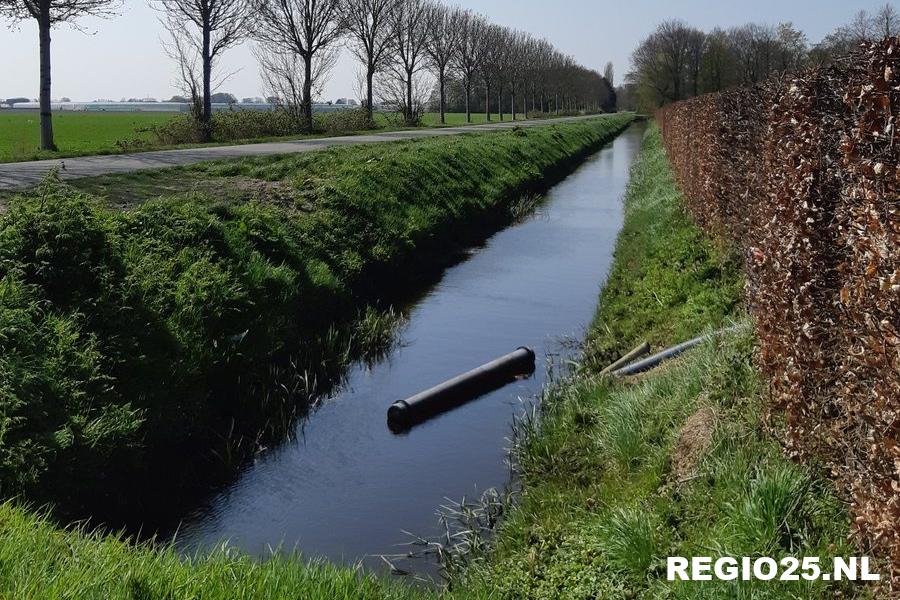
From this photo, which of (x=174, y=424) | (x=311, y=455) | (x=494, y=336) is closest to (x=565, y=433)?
(x=311, y=455)

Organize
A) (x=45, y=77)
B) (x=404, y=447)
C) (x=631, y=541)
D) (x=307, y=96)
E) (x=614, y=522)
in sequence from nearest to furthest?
1. (x=631, y=541)
2. (x=614, y=522)
3. (x=404, y=447)
4. (x=45, y=77)
5. (x=307, y=96)

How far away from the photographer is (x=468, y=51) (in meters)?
65.0

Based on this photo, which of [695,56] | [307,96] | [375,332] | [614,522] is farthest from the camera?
[695,56]

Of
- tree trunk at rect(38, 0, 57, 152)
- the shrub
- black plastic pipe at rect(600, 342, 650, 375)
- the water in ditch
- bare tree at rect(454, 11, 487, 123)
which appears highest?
bare tree at rect(454, 11, 487, 123)

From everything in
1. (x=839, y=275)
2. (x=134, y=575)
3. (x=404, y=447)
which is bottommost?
(x=404, y=447)

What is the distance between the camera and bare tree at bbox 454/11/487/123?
211ft

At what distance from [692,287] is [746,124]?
187cm

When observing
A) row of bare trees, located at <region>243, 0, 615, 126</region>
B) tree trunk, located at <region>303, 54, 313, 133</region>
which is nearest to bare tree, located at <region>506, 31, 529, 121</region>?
row of bare trees, located at <region>243, 0, 615, 126</region>

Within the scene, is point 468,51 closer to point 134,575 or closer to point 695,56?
point 695,56

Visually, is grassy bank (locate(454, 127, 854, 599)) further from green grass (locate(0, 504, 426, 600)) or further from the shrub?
green grass (locate(0, 504, 426, 600))

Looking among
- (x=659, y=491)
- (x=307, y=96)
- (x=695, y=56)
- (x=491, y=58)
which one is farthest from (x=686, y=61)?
(x=659, y=491)

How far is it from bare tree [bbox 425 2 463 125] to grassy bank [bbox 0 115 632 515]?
151 ft

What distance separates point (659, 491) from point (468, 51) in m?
63.0

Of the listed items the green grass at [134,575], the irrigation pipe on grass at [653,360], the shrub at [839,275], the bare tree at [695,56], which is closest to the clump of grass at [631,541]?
the shrub at [839,275]
